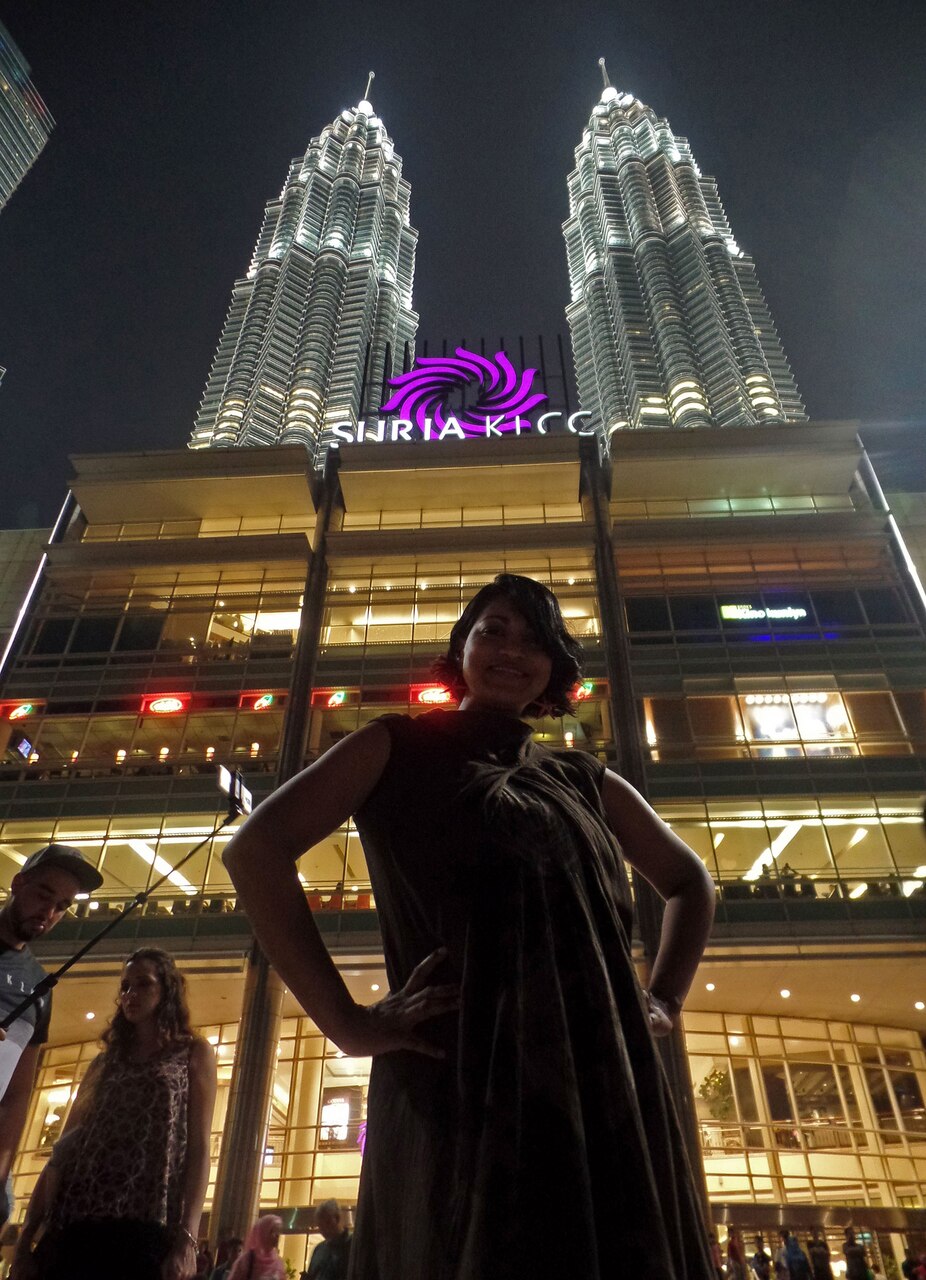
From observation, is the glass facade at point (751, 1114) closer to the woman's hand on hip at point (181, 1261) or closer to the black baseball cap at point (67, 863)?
the woman's hand on hip at point (181, 1261)

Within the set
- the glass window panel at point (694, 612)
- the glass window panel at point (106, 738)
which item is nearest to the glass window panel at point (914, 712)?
the glass window panel at point (694, 612)

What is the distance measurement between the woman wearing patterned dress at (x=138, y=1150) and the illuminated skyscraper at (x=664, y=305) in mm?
50409

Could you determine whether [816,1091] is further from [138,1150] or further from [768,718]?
[138,1150]

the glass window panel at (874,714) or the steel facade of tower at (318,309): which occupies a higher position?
the steel facade of tower at (318,309)

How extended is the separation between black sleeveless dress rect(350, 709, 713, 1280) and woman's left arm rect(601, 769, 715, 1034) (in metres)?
0.22

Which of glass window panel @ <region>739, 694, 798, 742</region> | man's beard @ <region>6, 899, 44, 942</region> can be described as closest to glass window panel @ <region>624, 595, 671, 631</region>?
glass window panel @ <region>739, 694, 798, 742</region>

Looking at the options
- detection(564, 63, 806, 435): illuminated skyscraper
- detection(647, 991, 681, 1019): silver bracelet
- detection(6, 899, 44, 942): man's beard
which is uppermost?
detection(564, 63, 806, 435): illuminated skyscraper

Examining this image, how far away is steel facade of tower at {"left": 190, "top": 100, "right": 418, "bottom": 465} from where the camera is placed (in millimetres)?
59438

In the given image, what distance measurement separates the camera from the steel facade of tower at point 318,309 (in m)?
59.4

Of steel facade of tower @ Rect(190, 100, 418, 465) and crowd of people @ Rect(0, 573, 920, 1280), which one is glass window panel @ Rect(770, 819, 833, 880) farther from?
steel facade of tower @ Rect(190, 100, 418, 465)

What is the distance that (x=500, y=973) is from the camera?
1.32 m

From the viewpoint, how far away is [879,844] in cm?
2259

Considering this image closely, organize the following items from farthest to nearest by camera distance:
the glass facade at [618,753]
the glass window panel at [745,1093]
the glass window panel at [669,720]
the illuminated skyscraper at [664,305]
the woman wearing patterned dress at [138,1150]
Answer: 1. the illuminated skyscraper at [664,305]
2. the glass window panel at [669,720]
3. the glass window panel at [745,1093]
4. the glass facade at [618,753]
5. the woman wearing patterned dress at [138,1150]

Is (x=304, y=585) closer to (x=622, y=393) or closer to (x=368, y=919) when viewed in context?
(x=368, y=919)
